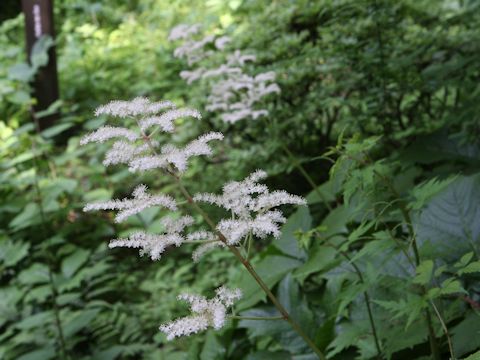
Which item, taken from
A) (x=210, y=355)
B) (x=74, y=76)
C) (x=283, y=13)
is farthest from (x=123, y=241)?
(x=74, y=76)

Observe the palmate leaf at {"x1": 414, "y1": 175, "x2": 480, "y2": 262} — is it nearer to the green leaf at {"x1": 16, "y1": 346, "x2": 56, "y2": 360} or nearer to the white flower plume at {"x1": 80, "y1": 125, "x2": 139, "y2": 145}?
the white flower plume at {"x1": 80, "y1": 125, "x2": 139, "y2": 145}

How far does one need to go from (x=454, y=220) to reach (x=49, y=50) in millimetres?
4588

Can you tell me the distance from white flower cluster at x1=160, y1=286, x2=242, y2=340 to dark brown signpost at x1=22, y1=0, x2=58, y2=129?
456 centimetres

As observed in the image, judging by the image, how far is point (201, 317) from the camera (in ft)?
2.86

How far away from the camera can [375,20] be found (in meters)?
2.35

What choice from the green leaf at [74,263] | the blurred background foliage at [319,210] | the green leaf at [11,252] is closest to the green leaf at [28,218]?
the blurred background foliage at [319,210]

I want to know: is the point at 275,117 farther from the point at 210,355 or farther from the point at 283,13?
the point at 210,355

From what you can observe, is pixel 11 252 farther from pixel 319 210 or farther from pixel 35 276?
pixel 319 210

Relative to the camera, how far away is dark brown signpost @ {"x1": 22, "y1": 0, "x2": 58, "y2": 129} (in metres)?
5.06

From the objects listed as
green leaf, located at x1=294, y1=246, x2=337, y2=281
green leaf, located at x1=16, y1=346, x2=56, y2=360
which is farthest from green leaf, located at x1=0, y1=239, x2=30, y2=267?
green leaf, located at x1=294, y1=246, x2=337, y2=281

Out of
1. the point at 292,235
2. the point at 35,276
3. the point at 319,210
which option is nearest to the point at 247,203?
the point at 292,235

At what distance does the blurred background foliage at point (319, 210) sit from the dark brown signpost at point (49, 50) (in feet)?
1.13

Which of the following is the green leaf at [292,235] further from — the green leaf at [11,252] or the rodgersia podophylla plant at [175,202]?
the green leaf at [11,252]

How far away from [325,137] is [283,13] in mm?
788
